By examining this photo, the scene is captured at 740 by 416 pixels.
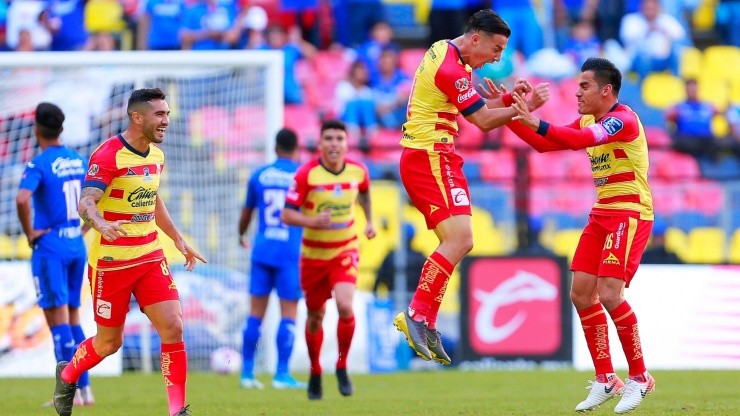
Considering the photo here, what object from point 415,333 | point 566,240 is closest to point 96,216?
point 415,333

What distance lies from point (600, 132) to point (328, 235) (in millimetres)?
3780

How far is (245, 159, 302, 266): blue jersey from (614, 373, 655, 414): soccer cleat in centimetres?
518

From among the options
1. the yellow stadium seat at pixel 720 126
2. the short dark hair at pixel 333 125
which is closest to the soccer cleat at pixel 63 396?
the short dark hair at pixel 333 125

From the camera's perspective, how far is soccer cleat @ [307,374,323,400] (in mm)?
11859

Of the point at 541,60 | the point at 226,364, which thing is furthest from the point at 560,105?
the point at 226,364

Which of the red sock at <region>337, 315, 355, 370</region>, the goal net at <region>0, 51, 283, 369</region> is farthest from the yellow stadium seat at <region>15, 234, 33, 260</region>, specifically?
the red sock at <region>337, 315, 355, 370</region>

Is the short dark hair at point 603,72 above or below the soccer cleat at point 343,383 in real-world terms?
above

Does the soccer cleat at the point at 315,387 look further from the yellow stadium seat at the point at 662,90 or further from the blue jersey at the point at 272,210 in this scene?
the yellow stadium seat at the point at 662,90

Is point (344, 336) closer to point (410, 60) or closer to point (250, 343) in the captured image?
point (250, 343)

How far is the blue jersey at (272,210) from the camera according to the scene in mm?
13664

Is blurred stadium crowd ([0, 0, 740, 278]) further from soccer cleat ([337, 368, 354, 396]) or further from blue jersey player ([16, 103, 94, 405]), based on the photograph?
blue jersey player ([16, 103, 94, 405])

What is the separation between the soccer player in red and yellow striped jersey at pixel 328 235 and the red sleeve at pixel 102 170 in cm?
346

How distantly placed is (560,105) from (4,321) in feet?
32.7

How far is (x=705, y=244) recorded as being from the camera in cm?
1875
